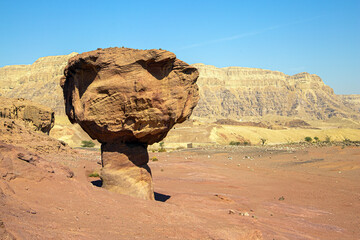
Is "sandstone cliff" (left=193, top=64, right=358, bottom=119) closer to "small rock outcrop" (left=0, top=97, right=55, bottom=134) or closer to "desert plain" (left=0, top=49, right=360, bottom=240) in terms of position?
"small rock outcrop" (left=0, top=97, right=55, bottom=134)

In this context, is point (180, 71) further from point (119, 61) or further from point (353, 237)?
point (353, 237)

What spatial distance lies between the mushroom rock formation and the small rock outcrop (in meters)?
16.0

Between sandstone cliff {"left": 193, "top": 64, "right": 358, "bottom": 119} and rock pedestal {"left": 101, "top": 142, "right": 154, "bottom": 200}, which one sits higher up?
sandstone cliff {"left": 193, "top": 64, "right": 358, "bottom": 119}

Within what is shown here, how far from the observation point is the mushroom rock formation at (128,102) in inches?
389

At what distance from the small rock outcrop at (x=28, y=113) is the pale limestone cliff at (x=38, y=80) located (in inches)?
4091

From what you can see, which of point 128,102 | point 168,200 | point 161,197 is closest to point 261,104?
point 161,197

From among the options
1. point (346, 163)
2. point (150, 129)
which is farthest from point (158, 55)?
point (346, 163)

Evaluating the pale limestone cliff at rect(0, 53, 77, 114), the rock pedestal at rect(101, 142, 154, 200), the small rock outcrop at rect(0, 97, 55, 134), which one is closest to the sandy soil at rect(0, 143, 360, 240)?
the rock pedestal at rect(101, 142, 154, 200)

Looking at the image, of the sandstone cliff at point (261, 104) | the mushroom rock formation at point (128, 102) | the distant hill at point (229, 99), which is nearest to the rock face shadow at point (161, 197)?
the mushroom rock formation at point (128, 102)

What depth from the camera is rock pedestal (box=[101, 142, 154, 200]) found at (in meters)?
10.4

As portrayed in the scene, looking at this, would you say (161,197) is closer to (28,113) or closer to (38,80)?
(28,113)

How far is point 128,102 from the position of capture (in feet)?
32.4

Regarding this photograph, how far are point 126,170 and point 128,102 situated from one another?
2301mm

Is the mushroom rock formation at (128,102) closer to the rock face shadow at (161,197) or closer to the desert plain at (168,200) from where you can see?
the desert plain at (168,200)
